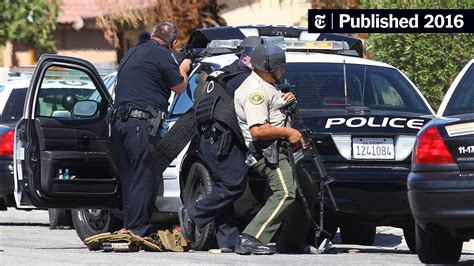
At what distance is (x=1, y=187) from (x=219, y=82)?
5047mm

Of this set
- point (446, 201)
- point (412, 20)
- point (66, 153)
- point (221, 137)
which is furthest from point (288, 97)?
point (412, 20)

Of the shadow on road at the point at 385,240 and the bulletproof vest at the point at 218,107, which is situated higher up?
the bulletproof vest at the point at 218,107

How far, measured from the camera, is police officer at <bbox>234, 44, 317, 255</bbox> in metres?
11.4

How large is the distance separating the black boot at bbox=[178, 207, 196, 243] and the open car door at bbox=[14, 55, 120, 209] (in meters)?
1.01

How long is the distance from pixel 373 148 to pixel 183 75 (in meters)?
1.66

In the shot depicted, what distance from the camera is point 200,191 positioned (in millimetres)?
12172

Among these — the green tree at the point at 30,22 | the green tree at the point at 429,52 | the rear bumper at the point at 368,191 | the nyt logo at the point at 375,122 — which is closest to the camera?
the rear bumper at the point at 368,191

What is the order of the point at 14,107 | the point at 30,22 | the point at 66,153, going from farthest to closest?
the point at 30,22 → the point at 14,107 → the point at 66,153

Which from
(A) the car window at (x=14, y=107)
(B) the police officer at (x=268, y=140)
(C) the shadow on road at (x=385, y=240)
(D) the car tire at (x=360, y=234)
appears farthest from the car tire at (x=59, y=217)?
(B) the police officer at (x=268, y=140)

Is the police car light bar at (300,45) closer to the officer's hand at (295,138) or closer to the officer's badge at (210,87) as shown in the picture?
the officer's badge at (210,87)

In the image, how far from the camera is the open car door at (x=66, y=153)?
41.1 ft

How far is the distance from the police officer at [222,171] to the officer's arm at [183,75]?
11.6 inches

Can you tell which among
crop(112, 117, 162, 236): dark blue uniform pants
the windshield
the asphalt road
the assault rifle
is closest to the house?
the asphalt road

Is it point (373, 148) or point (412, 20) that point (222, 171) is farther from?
point (412, 20)
